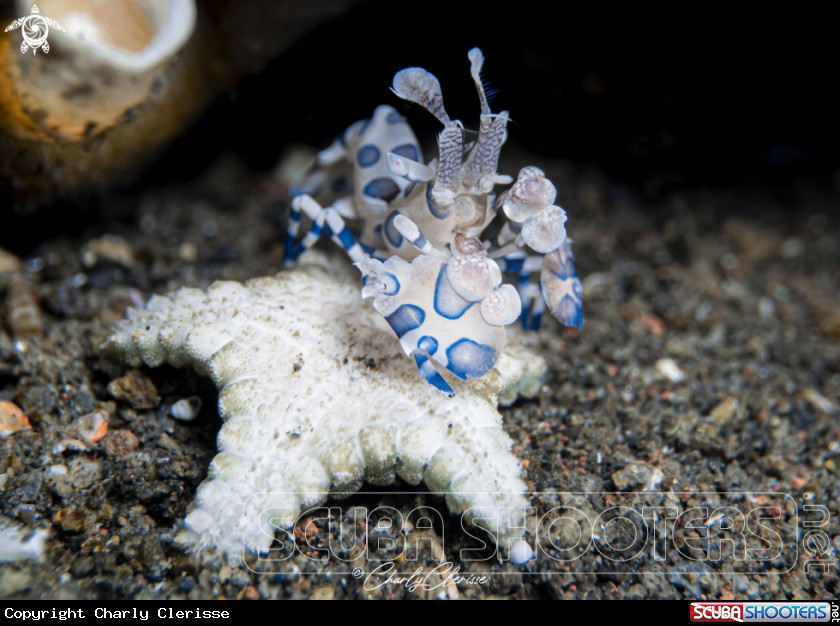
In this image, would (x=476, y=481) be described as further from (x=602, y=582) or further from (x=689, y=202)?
(x=689, y=202)

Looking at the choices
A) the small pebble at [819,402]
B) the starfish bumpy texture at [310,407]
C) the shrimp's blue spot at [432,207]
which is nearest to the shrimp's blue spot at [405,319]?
the starfish bumpy texture at [310,407]

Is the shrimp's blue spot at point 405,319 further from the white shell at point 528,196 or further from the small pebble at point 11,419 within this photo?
the small pebble at point 11,419

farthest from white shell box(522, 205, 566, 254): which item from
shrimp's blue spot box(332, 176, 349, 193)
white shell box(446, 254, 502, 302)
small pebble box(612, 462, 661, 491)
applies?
shrimp's blue spot box(332, 176, 349, 193)

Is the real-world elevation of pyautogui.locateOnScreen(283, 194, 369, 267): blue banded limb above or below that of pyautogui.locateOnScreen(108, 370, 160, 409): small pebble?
above

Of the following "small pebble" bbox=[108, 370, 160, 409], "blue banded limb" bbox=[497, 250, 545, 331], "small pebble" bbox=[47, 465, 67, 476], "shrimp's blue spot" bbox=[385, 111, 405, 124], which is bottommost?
"small pebble" bbox=[47, 465, 67, 476]

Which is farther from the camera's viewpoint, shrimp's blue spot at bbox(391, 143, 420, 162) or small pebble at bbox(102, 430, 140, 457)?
shrimp's blue spot at bbox(391, 143, 420, 162)

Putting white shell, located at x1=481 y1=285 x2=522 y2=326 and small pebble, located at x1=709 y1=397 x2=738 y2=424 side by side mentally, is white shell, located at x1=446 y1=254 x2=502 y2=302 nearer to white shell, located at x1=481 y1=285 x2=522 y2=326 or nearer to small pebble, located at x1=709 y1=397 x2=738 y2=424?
white shell, located at x1=481 y1=285 x2=522 y2=326

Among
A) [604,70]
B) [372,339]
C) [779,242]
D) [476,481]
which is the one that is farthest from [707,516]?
[779,242]
